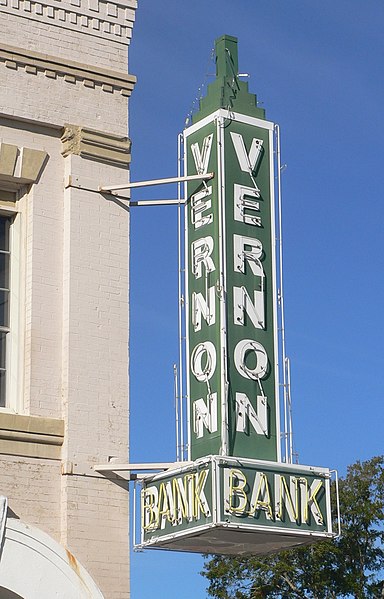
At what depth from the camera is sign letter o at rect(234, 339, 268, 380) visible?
15.6 m

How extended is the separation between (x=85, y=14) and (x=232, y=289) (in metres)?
4.35

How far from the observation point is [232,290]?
51.7ft

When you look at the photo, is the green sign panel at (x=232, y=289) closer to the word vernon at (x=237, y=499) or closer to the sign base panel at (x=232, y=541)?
the word vernon at (x=237, y=499)

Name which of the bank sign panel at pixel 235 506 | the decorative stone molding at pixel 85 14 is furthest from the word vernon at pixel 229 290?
the decorative stone molding at pixel 85 14

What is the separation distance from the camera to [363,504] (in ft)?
161

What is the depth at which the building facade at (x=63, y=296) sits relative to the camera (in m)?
15.0

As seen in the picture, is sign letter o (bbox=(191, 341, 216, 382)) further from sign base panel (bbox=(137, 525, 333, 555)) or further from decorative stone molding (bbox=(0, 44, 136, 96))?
decorative stone molding (bbox=(0, 44, 136, 96))

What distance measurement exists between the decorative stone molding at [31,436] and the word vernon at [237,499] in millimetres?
1265

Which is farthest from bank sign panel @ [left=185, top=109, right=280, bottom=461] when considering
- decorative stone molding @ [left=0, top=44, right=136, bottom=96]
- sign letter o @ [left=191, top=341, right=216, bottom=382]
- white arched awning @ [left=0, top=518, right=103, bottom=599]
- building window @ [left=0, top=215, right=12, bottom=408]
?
building window @ [left=0, top=215, right=12, bottom=408]

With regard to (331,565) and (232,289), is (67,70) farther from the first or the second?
(331,565)

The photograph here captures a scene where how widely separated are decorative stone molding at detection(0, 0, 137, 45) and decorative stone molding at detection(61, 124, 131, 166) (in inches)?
57.0

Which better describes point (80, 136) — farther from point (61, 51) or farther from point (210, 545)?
point (210, 545)

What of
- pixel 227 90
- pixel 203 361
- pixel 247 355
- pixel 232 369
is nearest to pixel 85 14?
pixel 227 90

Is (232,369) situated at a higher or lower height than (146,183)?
lower
